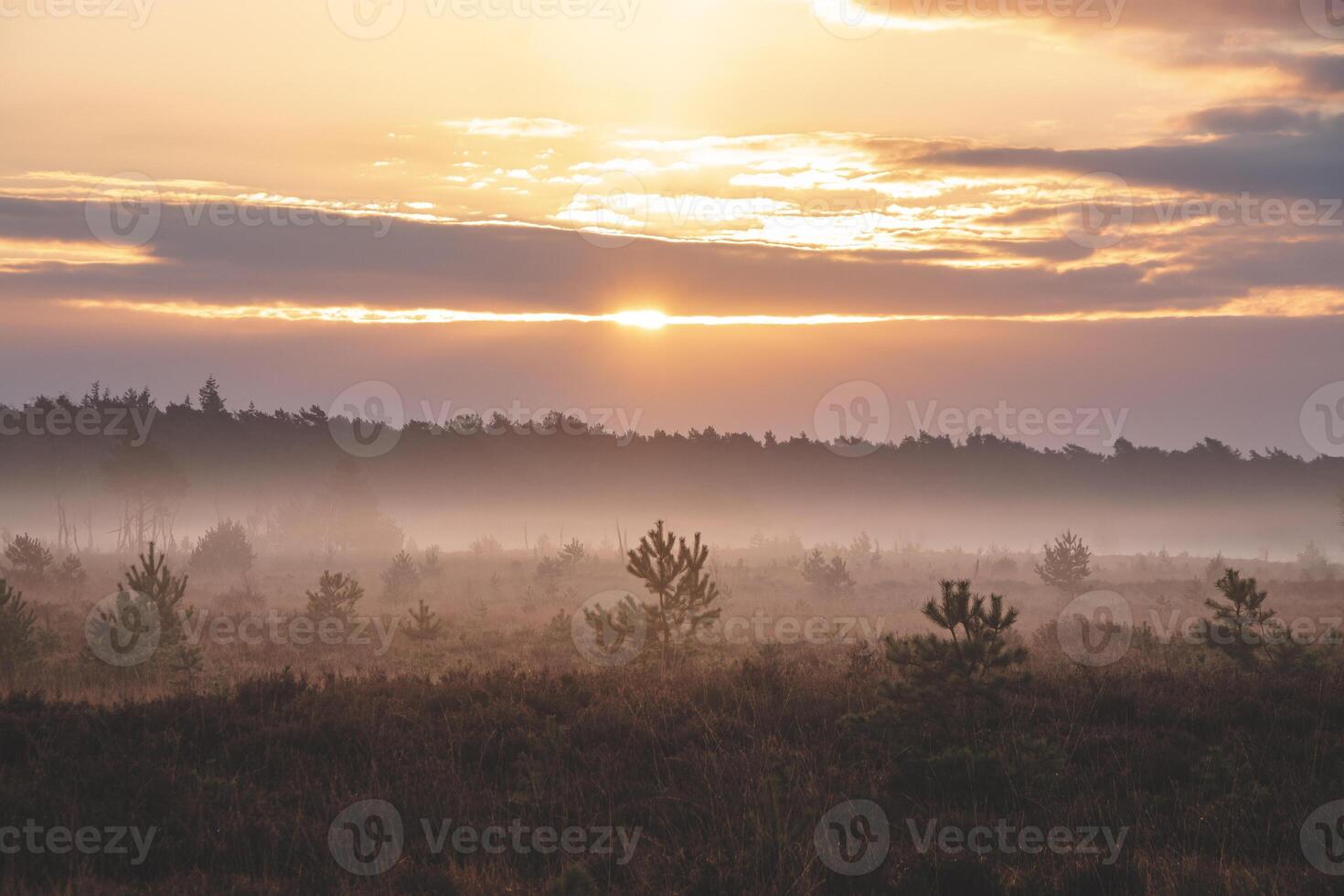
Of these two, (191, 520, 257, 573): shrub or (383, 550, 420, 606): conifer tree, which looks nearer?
(383, 550, 420, 606): conifer tree

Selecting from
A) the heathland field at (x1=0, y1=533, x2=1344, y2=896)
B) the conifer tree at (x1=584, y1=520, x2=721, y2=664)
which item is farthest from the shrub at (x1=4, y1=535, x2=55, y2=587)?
the conifer tree at (x1=584, y1=520, x2=721, y2=664)

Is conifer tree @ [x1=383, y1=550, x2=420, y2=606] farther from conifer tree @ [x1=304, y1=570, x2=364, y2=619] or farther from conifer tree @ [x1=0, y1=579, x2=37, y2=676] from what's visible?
conifer tree @ [x1=0, y1=579, x2=37, y2=676]

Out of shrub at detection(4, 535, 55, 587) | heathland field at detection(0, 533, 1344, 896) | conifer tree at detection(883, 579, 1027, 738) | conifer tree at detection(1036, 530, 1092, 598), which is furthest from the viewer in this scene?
conifer tree at detection(1036, 530, 1092, 598)

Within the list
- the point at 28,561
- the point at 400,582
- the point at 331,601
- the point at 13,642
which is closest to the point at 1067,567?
the point at 400,582

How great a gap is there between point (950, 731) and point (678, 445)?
9389cm

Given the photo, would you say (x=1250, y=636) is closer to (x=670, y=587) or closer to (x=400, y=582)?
(x=670, y=587)

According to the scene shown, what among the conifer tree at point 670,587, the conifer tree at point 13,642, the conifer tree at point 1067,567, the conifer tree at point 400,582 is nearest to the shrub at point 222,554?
the conifer tree at point 400,582

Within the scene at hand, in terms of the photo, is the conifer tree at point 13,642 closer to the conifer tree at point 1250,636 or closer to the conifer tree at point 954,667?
the conifer tree at point 954,667

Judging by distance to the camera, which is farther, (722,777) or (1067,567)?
(1067,567)

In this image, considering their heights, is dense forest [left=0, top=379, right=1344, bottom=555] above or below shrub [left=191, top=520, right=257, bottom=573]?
above

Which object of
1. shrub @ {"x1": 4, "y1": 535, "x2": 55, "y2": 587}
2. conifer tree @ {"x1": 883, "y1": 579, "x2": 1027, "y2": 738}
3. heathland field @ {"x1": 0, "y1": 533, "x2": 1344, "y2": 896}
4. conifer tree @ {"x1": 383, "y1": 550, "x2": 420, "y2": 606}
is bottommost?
heathland field @ {"x1": 0, "y1": 533, "x2": 1344, "y2": 896}

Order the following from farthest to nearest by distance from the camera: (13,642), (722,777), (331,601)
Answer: (331,601) < (13,642) < (722,777)

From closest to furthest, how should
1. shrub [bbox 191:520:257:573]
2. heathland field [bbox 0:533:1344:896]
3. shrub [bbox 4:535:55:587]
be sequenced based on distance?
heathland field [bbox 0:533:1344:896]
shrub [bbox 4:535:55:587]
shrub [bbox 191:520:257:573]

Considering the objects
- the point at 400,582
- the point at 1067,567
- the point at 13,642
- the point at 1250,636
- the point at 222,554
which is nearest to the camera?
the point at 1250,636
